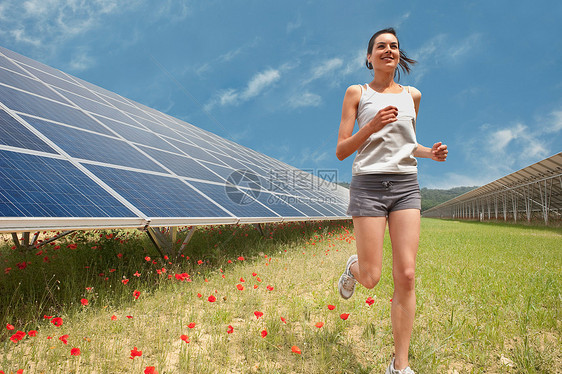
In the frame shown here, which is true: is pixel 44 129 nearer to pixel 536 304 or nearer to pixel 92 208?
pixel 92 208

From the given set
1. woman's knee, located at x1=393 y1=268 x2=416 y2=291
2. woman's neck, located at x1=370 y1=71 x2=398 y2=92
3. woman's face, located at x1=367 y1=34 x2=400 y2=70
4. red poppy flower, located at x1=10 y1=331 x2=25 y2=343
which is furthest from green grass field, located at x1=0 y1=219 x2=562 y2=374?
woman's face, located at x1=367 y1=34 x2=400 y2=70

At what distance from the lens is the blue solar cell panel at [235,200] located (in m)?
6.25

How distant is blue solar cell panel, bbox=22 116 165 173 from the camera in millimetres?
4934

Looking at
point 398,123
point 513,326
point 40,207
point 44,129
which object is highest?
point 44,129

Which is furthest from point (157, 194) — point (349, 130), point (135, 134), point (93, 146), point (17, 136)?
point (135, 134)

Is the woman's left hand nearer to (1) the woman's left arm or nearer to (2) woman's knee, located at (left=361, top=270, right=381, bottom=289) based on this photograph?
(1) the woman's left arm

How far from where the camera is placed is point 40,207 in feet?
10.5

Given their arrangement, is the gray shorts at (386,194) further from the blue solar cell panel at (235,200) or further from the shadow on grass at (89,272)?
the blue solar cell panel at (235,200)

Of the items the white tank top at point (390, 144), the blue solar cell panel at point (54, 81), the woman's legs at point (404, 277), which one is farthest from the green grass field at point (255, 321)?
the blue solar cell panel at point (54, 81)

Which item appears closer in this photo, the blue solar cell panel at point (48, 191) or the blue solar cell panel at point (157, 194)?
the blue solar cell panel at point (48, 191)

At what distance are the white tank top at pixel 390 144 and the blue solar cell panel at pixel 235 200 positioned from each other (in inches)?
143

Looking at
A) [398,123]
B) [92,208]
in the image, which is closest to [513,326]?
[398,123]

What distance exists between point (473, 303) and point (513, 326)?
0.72m

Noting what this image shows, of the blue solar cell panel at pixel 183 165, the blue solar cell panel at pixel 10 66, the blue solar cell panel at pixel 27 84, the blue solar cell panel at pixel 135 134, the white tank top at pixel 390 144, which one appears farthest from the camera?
the blue solar cell panel at pixel 10 66
